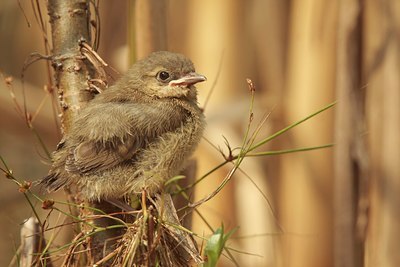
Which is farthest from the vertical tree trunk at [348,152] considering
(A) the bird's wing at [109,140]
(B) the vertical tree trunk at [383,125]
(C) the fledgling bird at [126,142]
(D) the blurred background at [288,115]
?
(A) the bird's wing at [109,140]

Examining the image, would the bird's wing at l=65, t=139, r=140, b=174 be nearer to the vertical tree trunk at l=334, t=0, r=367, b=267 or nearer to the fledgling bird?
the fledgling bird

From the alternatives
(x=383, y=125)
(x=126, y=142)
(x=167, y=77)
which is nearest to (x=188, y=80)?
(x=167, y=77)

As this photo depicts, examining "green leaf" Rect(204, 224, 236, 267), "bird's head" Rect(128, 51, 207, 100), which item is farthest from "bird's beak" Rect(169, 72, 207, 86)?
"green leaf" Rect(204, 224, 236, 267)

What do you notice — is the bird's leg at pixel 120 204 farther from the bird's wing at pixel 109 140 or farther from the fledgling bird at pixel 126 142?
the bird's wing at pixel 109 140

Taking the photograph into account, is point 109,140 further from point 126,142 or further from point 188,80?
point 188,80

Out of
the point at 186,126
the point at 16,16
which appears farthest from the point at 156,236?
the point at 16,16

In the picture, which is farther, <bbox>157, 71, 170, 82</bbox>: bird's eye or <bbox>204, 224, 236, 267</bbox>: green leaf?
<bbox>157, 71, 170, 82</bbox>: bird's eye
